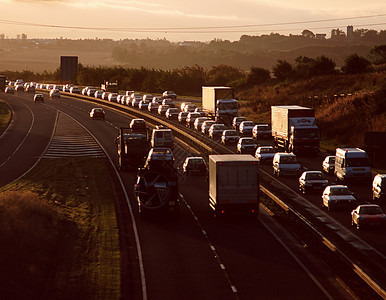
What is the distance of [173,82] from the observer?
537 ft

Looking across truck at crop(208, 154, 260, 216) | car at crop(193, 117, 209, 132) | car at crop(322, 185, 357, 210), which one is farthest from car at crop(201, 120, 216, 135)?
truck at crop(208, 154, 260, 216)

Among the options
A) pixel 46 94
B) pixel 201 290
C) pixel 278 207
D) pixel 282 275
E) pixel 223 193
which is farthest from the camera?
pixel 46 94

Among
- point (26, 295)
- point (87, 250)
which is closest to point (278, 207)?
point (87, 250)

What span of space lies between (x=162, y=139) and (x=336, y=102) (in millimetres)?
33788

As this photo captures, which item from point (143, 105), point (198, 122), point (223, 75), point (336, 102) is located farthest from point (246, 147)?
point (223, 75)

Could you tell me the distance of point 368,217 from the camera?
3731cm

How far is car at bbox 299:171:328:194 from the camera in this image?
157 feet

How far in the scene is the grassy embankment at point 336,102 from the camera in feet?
260

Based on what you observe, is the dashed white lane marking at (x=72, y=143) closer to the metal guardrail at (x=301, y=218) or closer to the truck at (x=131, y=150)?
the metal guardrail at (x=301, y=218)

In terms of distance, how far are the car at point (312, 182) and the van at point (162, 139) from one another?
73.3 feet

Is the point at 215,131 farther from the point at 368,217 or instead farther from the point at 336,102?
the point at 368,217

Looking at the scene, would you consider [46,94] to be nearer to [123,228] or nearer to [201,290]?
[123,228]

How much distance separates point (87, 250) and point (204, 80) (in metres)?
136

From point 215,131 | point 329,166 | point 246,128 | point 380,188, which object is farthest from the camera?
point 246,128
